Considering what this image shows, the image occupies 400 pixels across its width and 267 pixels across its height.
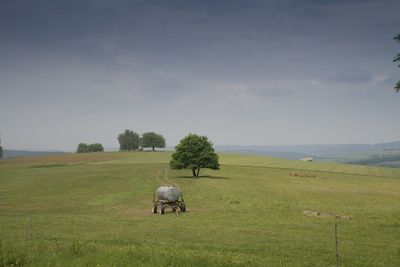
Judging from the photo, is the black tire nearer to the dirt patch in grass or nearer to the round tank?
the round tank

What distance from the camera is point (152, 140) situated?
645 ft

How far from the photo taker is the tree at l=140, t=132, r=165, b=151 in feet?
643

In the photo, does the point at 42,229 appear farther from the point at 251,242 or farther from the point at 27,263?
the point at 251,242

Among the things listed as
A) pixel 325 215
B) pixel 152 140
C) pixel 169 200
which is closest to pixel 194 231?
pixel 169 200

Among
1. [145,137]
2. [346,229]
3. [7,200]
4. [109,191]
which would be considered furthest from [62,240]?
[145,137]

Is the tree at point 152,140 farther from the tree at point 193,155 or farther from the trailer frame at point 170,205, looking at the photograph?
the trailer frame at point 170,205

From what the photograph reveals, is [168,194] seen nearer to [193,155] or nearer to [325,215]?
[325,215]

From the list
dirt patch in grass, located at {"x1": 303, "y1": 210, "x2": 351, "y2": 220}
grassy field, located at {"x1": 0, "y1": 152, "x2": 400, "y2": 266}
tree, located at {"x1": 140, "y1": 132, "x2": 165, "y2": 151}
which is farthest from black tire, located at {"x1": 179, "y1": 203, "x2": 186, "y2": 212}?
tree, located at {"x1": 140, "y1": 132, "x2": 165, "y2": 151}

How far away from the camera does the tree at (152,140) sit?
196 m

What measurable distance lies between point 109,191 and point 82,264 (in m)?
46.6

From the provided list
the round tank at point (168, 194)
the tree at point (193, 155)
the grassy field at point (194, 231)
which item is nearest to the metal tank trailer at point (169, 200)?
the round tank at point (168, 194)

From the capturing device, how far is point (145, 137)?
646ft

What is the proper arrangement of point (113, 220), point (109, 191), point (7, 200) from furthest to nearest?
point (109, 191), point (7, 200), point (113, 220)

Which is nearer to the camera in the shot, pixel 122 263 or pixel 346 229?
pixel 122 263
